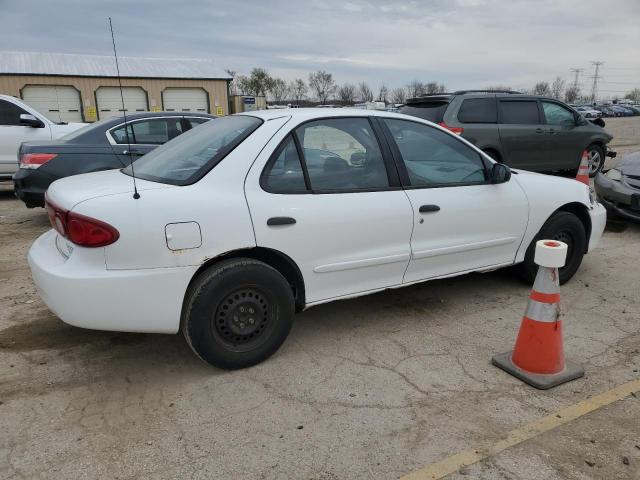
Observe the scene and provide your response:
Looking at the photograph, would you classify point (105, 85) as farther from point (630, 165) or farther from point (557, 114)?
point (630, 165)

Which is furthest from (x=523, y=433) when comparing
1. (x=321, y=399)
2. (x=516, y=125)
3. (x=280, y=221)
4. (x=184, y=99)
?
(x=184, y=99)

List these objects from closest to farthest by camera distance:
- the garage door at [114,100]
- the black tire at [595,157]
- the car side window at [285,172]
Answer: the car side window at [285,172]
the black tire at [595,157]
the garage door at [114,100]

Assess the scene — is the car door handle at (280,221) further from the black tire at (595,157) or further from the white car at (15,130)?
the black tire at (595,157)

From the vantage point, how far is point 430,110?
332 inches

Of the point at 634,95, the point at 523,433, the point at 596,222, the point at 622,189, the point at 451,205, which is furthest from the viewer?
the point at 634,95

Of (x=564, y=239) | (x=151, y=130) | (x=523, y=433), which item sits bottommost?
(x=523, y=433)

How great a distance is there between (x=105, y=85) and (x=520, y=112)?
3094 cm

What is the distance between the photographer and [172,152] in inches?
143

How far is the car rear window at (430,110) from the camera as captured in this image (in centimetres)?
827

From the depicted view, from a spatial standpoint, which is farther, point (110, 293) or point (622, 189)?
point (622, 189)

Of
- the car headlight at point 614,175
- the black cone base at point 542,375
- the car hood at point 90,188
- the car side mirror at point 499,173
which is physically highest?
the car hood at point 90,188

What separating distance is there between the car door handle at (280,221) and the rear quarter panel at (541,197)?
2128mm

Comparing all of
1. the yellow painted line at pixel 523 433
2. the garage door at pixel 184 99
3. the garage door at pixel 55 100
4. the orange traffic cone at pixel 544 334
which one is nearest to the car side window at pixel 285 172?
the orange traffic cone at pixel 544 334

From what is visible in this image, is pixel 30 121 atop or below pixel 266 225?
atop
